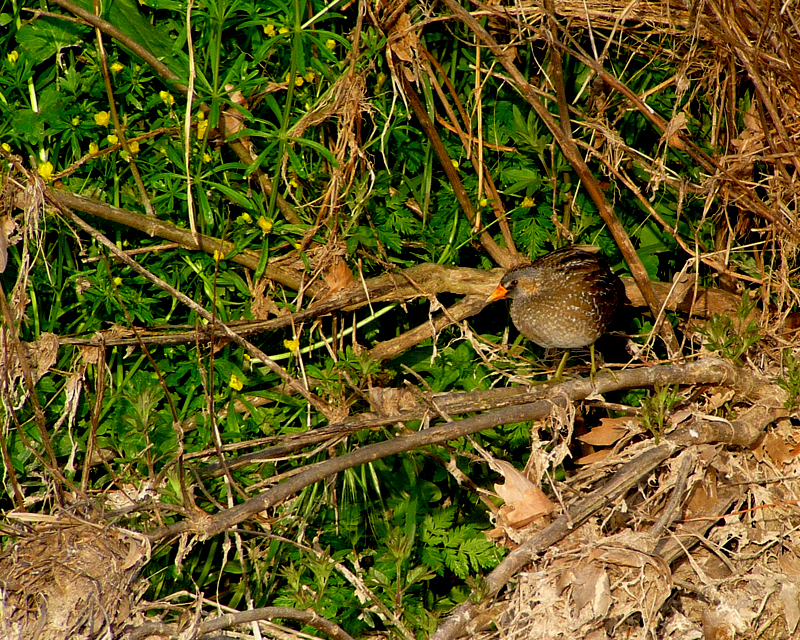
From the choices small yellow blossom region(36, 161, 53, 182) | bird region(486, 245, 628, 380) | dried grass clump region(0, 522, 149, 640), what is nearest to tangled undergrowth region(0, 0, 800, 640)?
small yellow blossom region(36, 161, 53, 182)

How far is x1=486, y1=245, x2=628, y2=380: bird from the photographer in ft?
10.9

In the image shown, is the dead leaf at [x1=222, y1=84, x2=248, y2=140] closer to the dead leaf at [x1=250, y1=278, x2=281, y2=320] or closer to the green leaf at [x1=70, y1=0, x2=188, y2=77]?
the green leaf at [x1=70, y1=0, x2=188, y2=77]

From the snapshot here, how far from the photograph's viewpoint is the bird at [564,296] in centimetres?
331

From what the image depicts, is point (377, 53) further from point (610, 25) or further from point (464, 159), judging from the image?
point (610, 25)

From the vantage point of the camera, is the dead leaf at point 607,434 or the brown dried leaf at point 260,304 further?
the brown dried leaf at point 260,304

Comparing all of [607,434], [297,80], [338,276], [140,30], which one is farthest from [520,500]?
[140,30]

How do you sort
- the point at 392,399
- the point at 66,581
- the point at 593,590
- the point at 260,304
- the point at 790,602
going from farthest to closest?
the point at 260,304 < the point at 392,399 < the point at 790,602 < the point at 593,590 < the point at 66,581

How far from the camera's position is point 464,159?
136 inches

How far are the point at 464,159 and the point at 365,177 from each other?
528 mm

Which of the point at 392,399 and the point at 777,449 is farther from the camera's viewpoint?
the point at 777,449

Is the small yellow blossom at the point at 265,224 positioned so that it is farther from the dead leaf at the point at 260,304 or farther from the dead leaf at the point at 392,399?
the dead leaf at the point at 392,399

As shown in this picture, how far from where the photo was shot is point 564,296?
132 inches

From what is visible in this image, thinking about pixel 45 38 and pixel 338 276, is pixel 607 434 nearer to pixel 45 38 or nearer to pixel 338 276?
pixel 338 276

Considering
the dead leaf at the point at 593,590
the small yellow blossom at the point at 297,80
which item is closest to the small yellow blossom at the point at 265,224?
the small yellow blossom at the point at 297,80
